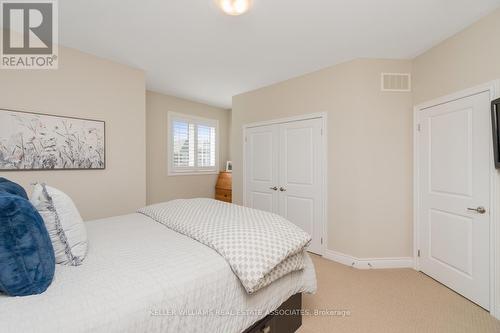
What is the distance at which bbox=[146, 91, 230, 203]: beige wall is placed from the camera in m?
4.05

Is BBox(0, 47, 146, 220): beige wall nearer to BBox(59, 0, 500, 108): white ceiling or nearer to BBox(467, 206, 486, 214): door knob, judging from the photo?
BBox(59, 0, 500, 108): white ceiling

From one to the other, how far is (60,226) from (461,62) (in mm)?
3423

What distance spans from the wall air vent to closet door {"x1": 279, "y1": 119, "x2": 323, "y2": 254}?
853mm

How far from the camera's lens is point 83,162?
8.59 feet

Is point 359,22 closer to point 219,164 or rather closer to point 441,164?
point 441,164

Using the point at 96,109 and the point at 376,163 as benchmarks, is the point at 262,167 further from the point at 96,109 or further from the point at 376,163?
the point at 96,109

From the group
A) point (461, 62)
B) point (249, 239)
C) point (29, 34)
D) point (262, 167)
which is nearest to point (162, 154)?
point (262, 167)

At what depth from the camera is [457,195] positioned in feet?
7.11

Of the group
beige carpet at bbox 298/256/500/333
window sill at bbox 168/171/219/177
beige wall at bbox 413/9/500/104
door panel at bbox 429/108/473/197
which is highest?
beige wall at bbox 413/9/500/104

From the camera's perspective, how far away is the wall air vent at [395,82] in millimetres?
2707

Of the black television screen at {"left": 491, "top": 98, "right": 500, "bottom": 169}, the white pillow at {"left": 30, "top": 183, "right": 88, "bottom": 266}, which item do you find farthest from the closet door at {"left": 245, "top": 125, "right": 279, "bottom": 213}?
the white pillow at {"left": 30, "top": 183, "right": 88, "bottom": 266}

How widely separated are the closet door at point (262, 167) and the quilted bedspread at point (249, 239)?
69.0 inches

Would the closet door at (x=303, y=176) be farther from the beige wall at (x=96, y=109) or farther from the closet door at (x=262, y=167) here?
the beige wall at (x=96, y=109)

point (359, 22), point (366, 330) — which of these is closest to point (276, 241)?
point (366, 330)
